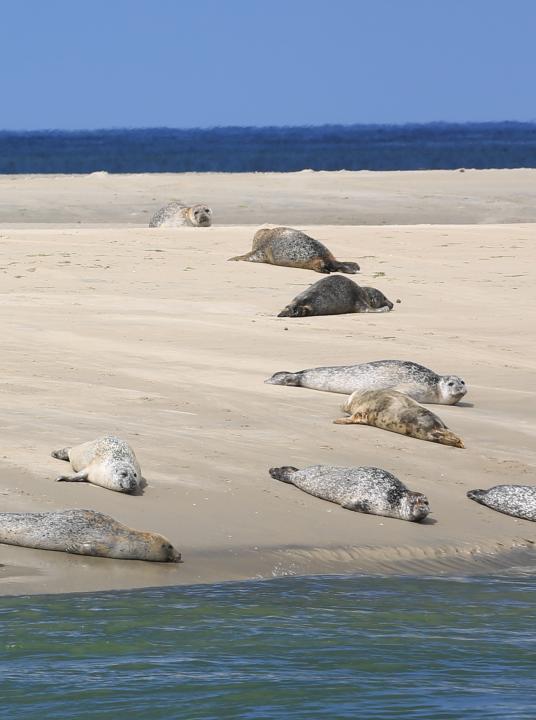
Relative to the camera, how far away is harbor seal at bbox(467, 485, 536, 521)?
6.80m

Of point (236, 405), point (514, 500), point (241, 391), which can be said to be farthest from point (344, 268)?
point (514, 500)

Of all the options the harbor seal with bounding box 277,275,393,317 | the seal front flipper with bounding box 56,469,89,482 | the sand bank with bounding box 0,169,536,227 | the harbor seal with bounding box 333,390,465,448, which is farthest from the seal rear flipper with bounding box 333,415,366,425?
the sand bank with bounding box 0,169,536,227

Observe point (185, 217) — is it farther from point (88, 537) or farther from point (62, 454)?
point (88, 537)

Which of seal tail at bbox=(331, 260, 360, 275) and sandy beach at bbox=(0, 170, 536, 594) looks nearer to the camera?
sandy beach at bbox=(0, 170, 536, 594)

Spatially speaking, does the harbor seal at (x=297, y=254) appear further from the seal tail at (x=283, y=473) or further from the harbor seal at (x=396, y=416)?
the seal tail at (x=283, y=473)

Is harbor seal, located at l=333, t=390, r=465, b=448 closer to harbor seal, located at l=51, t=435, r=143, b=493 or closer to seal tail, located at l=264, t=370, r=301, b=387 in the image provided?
seal tail, located at l=264, t=370, r=301, b=387

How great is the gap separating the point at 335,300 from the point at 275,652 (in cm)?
712

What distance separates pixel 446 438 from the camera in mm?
7797

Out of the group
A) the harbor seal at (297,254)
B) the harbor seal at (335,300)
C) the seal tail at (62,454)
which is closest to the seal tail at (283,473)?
the seal tail at (62,454)

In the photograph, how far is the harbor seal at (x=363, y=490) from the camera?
656 centimetres

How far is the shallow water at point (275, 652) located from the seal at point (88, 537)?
243 millimetres

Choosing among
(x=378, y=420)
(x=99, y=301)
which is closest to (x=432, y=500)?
(x=378, y=420)

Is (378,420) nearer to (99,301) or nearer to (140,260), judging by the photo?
(99,301)

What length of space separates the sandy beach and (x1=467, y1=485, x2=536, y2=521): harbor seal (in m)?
0.06
